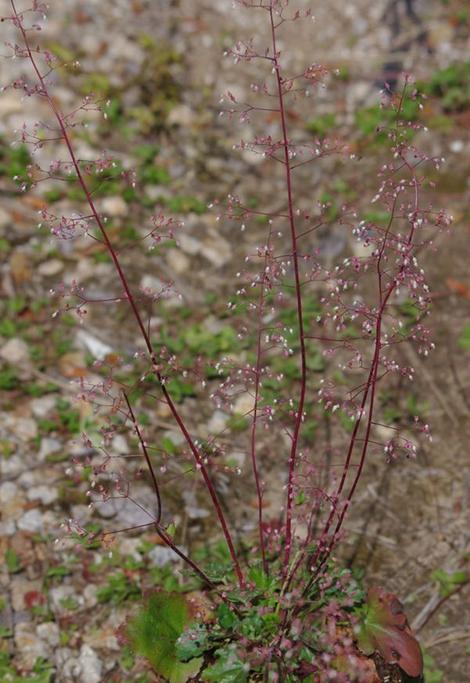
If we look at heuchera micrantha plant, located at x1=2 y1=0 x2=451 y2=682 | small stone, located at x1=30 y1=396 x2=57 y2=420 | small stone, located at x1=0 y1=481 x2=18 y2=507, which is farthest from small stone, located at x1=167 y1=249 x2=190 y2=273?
small stone, located at x1=0 y1=481 x2=18 y2=507

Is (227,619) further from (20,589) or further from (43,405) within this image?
(43,405)

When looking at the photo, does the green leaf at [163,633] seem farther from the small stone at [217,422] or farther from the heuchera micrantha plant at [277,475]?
the small stone at [217,422]

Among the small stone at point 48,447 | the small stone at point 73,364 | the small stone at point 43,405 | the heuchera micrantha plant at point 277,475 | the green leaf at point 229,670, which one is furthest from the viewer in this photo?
the small stone at point 73,364

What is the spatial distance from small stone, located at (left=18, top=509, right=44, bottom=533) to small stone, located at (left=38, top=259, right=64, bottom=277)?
1.39m

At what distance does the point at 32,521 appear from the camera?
294cm

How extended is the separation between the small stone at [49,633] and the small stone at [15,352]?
127cm

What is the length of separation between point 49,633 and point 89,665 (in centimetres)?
18

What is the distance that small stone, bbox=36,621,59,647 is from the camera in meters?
2.61

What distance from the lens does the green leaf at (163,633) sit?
2.21 m

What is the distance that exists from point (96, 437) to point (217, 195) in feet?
5.84

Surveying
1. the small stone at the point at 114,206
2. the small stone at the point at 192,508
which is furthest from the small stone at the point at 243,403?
the small stone at the point at 114,206

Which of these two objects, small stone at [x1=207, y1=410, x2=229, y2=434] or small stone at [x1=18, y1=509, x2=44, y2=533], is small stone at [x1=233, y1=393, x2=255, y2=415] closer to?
small stone at [x1=207, y1=410, x2=229, y2=434]

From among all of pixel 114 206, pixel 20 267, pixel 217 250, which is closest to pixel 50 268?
pixel 20 267

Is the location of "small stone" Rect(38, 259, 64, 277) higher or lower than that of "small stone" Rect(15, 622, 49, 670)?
higher
